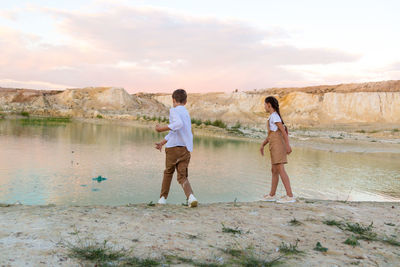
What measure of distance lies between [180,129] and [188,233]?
1.73 meters

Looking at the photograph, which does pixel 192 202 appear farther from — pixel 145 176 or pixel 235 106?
pixel 235 106

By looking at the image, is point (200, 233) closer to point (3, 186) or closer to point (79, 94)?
point (3, 186)

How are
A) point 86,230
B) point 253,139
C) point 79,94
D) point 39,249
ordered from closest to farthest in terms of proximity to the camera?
point 39,249, point 86,230, point 253,139, point 79,94

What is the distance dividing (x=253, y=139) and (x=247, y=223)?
20184 millimetres

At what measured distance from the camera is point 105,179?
352 inches

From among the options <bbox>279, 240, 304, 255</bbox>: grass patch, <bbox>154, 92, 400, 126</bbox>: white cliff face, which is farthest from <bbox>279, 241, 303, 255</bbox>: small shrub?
<bbox>154, 92, 400, 126</bbox>: white cliff face

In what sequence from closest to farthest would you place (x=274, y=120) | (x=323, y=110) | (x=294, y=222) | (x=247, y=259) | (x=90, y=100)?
(x=247, y=259) → (x=294, y=222) → (x=274, y=120) → (x=323, y=110) → (x=90, y=100)

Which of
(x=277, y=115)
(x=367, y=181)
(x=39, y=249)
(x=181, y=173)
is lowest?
(x=367, y=181)

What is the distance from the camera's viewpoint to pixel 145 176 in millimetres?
9438

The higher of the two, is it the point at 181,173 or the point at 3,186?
the point at 181,173

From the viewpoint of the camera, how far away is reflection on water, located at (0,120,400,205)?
24.7 ft

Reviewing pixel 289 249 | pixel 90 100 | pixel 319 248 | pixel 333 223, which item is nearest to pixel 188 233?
pixel 289 249

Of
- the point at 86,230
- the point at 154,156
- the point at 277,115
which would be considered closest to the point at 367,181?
the point at 277,115

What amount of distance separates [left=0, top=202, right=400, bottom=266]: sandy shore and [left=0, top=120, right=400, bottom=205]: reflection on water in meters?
2.23
